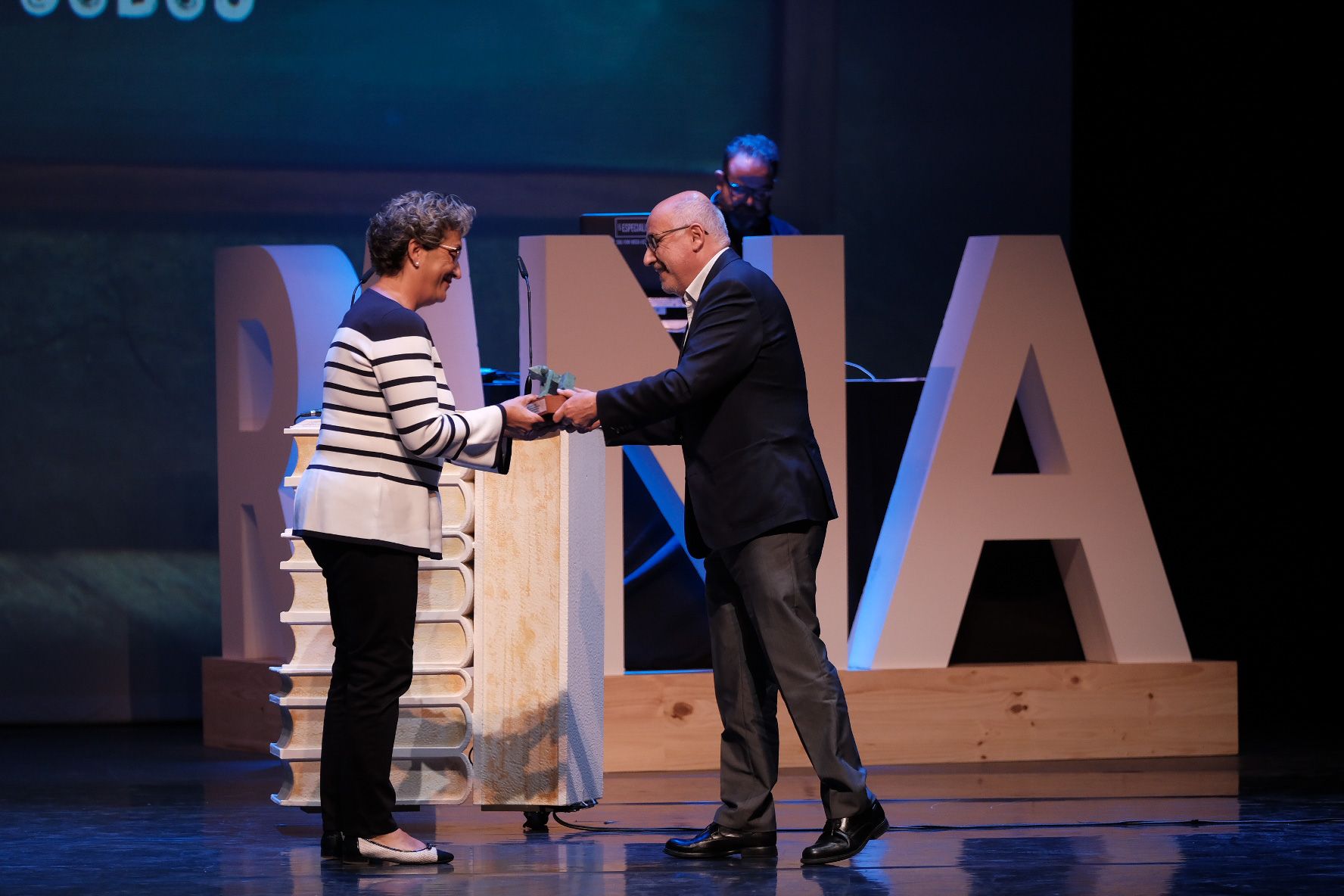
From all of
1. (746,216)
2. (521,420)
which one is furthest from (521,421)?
(746,216)

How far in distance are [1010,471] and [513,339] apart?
7.63 feet

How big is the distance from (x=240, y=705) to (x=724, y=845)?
2.47 metres

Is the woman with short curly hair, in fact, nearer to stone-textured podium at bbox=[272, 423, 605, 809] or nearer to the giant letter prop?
stone-textured podium at bbox=[272, 423, 605, 809]

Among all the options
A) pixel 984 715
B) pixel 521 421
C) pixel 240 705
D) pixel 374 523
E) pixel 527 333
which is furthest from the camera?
pixel 240 705

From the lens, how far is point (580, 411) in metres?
3.43

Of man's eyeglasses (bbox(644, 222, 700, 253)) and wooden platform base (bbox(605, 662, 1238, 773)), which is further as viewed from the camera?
wooden platform base (bbox(605, 662, 1238, 773))

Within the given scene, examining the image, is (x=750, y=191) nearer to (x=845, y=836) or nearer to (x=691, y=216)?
(x=691, y=216)

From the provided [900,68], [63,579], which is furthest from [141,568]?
[900,68]

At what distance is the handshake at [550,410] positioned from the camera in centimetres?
341

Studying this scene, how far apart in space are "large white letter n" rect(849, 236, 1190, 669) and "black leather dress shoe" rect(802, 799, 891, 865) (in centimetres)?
160

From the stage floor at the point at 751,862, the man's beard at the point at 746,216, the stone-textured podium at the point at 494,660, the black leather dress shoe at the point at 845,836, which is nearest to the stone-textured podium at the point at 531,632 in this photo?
the stone-textured podium at the point at 494,660

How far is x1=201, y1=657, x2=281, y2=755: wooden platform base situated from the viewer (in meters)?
5.22

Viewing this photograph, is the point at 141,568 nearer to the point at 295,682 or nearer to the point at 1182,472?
the point at 295,682

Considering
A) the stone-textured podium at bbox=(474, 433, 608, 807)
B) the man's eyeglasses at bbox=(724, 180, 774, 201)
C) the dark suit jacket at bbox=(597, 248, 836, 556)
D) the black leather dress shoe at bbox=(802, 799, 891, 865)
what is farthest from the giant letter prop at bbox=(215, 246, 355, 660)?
the black leather dress shoe at bbox=(802, 799, 891, 865)
